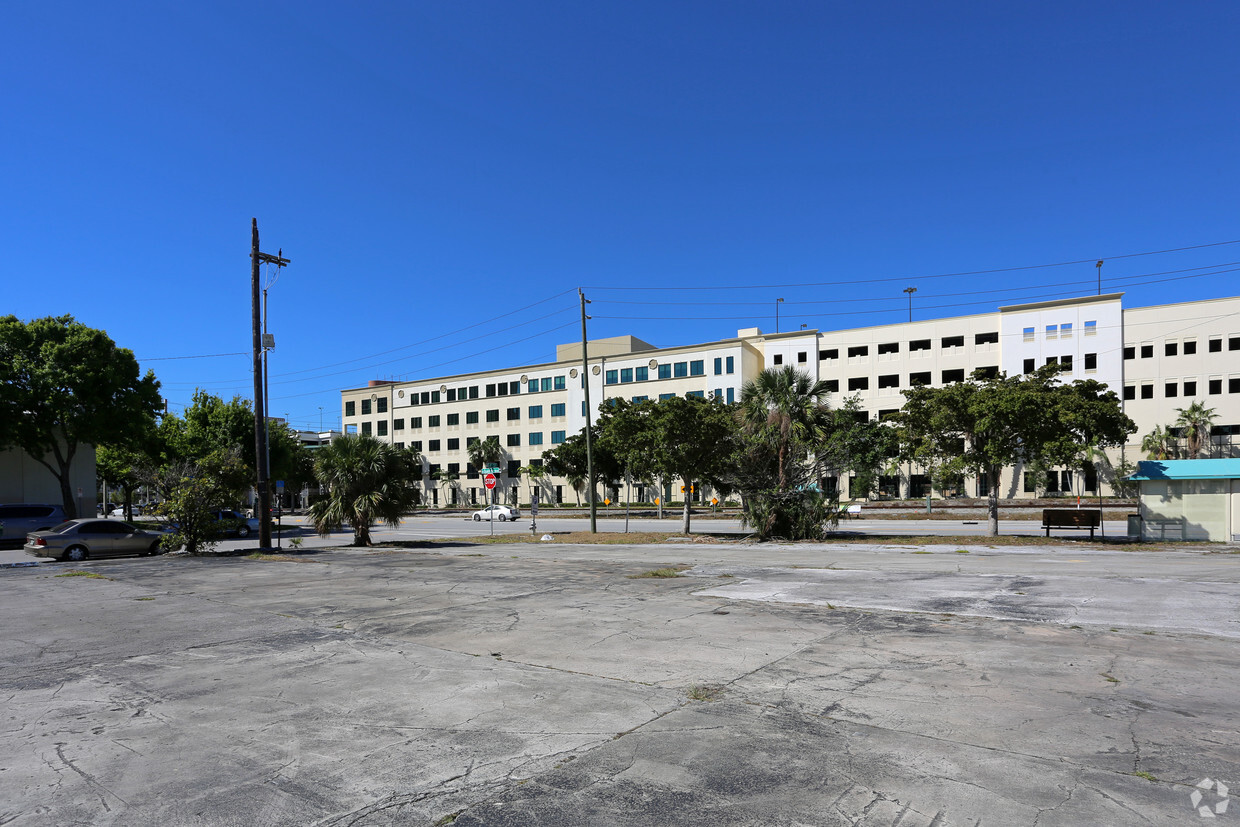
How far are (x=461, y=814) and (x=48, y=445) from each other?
50.1 m

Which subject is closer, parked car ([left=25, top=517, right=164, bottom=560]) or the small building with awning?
parked car ([left=25, top=517, right=164, bottom=560])

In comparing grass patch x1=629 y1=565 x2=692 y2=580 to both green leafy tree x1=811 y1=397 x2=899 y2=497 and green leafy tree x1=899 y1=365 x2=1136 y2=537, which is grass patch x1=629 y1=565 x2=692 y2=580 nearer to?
green leafy tree x1=811 y1=397 x2=899 y2=497

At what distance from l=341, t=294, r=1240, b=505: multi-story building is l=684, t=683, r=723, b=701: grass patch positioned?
172ft

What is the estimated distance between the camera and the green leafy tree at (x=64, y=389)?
1571 inches

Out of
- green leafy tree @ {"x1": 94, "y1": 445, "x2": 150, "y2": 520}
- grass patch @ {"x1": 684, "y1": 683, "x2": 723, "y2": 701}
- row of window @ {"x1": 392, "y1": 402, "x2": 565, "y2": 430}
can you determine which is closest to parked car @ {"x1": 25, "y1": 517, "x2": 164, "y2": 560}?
grass patch @ {"x1": 684, "y1": 683, "x2": 723, "y2": 701}

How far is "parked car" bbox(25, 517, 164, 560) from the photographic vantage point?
81.4ft

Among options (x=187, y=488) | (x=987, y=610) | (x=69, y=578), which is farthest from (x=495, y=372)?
(x=987, y=610)

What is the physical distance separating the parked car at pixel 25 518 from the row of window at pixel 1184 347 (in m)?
83.2

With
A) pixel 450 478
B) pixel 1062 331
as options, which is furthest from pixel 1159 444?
pixel 450 478

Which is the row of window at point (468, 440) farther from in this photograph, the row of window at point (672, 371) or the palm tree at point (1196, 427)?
the palm tree at point (1196, 427)

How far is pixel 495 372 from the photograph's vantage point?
100 m

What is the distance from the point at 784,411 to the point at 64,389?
3904cm

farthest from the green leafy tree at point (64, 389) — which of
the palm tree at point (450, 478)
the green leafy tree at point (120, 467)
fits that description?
the palm tree at point (450, 478)

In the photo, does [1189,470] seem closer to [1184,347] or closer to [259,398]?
[259,398]
